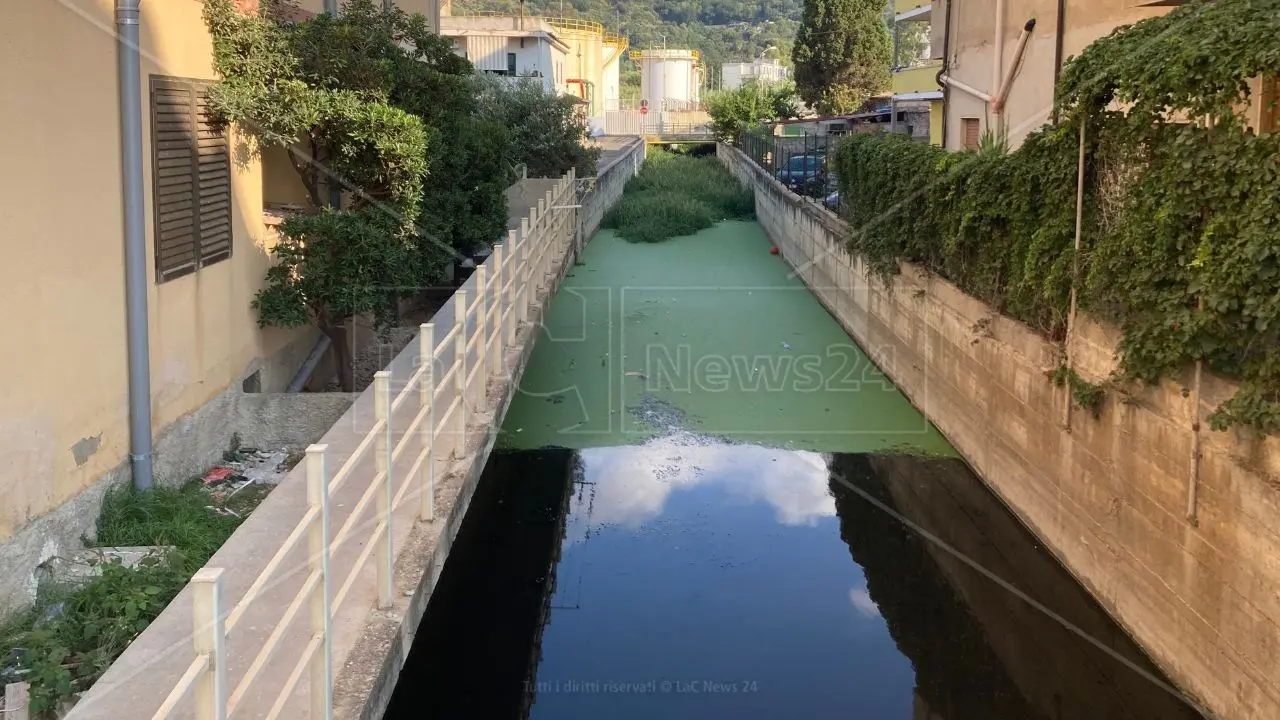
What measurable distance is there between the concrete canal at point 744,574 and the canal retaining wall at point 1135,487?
0.85 feet

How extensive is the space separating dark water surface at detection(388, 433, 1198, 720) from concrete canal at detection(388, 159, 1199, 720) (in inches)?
0.7

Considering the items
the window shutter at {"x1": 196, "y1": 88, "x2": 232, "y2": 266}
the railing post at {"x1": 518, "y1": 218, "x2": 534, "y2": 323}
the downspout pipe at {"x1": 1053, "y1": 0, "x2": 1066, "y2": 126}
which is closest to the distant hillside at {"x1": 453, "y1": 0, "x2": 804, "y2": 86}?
the downspout pipe at {"x1": 1053, "y1": 0, "x2": 1066, "y2": 126}

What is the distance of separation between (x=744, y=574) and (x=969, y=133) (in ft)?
37.7

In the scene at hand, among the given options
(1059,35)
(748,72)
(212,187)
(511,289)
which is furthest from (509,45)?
(748,72)

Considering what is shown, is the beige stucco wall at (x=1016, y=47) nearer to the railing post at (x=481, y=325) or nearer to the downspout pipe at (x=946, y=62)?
the downspout pipe at (x=946, y=62)

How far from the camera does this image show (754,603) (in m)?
7.86

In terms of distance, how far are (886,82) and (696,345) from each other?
3553 centimetres

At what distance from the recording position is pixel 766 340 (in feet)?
51.5

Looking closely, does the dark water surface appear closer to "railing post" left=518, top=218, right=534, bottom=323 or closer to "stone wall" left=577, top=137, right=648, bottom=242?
"railing post" left=518, top=218, right=534, bottom=323

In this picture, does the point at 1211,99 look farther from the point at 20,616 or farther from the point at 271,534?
the point at 20,616

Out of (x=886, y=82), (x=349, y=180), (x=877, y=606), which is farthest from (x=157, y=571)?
(x=886, y=82)

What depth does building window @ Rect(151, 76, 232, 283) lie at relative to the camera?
7.68 meters

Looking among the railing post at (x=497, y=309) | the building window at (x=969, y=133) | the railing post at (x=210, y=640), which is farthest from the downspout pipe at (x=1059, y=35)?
the railing post at (x=210, y=640)

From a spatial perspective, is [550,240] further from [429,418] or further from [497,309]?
[429,418]
